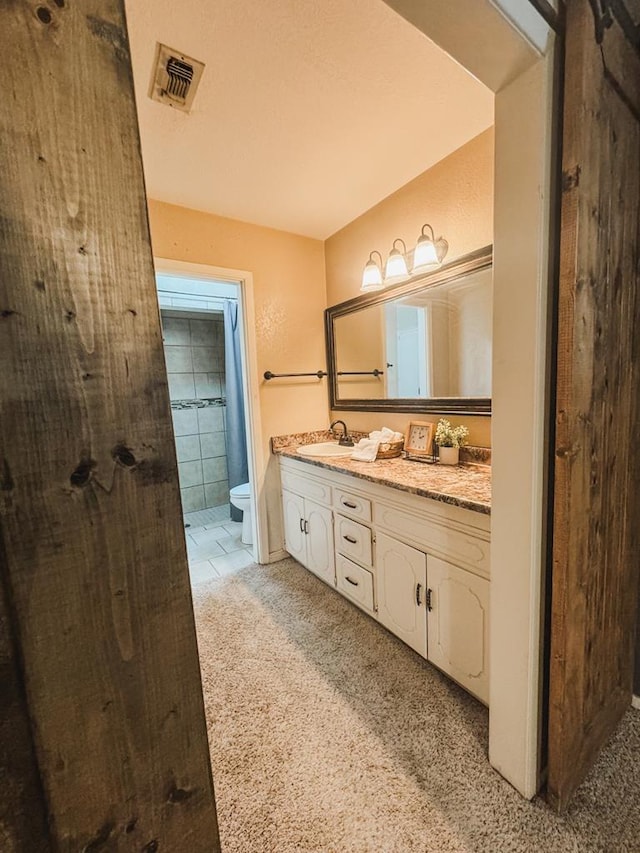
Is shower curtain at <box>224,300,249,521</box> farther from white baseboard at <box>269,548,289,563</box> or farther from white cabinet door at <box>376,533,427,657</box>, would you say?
white cabinet door at <box>376,533,427,657</box>

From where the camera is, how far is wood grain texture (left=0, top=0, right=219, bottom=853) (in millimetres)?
374

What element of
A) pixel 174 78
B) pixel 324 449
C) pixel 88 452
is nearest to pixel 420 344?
pixel 324 449

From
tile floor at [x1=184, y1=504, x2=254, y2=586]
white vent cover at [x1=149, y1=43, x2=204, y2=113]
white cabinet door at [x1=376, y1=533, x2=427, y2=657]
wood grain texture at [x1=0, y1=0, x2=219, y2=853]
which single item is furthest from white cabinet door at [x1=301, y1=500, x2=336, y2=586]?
white vent cover at [x1=149, y1=43, x2=204, y2=113]

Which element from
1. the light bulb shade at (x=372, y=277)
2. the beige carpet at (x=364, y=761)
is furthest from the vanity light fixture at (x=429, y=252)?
the beige carpet at (x=364, y=761)

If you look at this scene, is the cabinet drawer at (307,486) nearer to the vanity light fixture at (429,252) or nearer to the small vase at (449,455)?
the small vase at (449,455)

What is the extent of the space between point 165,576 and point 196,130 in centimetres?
187

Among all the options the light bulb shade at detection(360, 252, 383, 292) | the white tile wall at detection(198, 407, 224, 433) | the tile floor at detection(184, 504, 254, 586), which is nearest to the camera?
the light bulb shade at detection(360, 252, 383, 292)

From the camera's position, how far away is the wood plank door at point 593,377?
0.85m

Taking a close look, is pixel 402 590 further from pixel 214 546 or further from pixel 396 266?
pixel 214 546

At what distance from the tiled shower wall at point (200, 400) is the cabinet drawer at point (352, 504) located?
2323mm

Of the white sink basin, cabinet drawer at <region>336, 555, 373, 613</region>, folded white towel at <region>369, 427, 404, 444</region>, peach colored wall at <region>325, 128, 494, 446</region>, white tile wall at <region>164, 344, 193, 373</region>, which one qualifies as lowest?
cabinet drawer at <region>336, 555, 373, 613</region>

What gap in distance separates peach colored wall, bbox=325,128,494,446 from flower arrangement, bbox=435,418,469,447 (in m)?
0.06

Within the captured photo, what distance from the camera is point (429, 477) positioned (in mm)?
1614

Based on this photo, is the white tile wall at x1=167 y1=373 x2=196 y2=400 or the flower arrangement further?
the white tile wall at x1=167 y1=373 x2=196 y2=400
